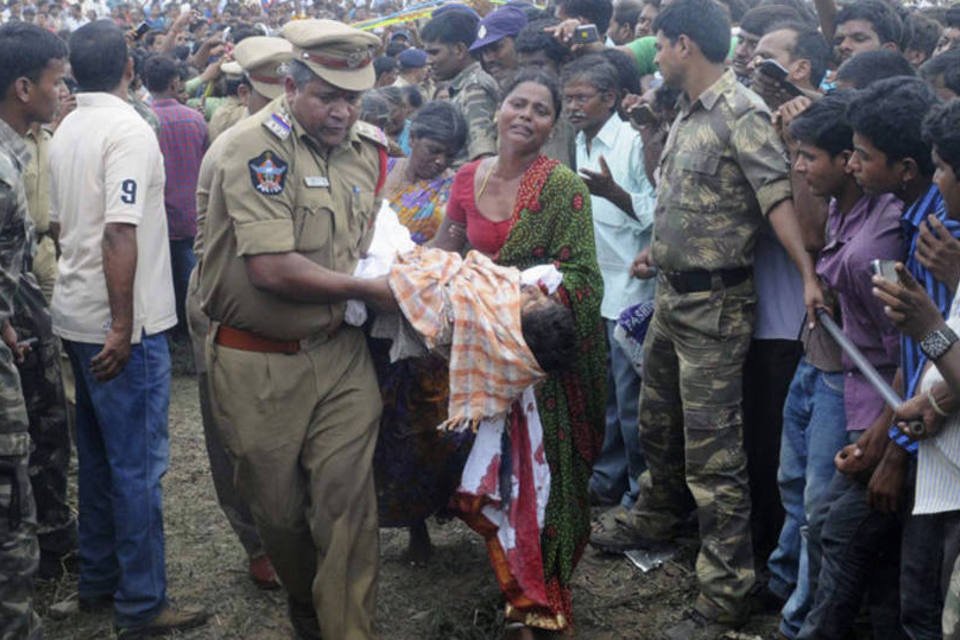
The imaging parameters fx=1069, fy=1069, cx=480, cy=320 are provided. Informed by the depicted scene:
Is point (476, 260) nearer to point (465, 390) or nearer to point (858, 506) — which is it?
point (465, 390)

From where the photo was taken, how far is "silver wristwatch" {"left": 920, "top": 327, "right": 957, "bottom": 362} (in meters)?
2.68

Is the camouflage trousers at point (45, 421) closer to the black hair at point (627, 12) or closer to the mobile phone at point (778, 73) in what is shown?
the mobile phone at point (778, 73)

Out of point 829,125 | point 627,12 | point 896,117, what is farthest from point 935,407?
point 627,12

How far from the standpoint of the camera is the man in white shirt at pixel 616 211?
5.16 m

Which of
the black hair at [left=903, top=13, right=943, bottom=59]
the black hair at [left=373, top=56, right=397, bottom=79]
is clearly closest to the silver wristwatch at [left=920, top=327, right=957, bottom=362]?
the black hair at [left=903, top=13, right=943, bottom=59]

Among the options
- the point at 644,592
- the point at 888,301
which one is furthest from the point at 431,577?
the point at 888,301

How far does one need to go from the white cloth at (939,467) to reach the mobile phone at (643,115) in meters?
2.36

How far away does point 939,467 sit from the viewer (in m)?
2.90

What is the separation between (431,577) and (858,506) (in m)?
2.03

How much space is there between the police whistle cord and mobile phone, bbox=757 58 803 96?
3.89 feet

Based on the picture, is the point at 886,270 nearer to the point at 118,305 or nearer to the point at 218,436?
the point at 118,305

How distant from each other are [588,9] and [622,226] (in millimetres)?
2282

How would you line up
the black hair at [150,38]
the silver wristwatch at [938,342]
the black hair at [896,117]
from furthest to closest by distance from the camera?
the black hair at [150,38] → the black hair at [896,117] → the silver wristwatch at [938,342]

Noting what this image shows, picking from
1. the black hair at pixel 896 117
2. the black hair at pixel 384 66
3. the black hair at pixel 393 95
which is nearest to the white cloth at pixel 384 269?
the black hair at pixel 896 117
